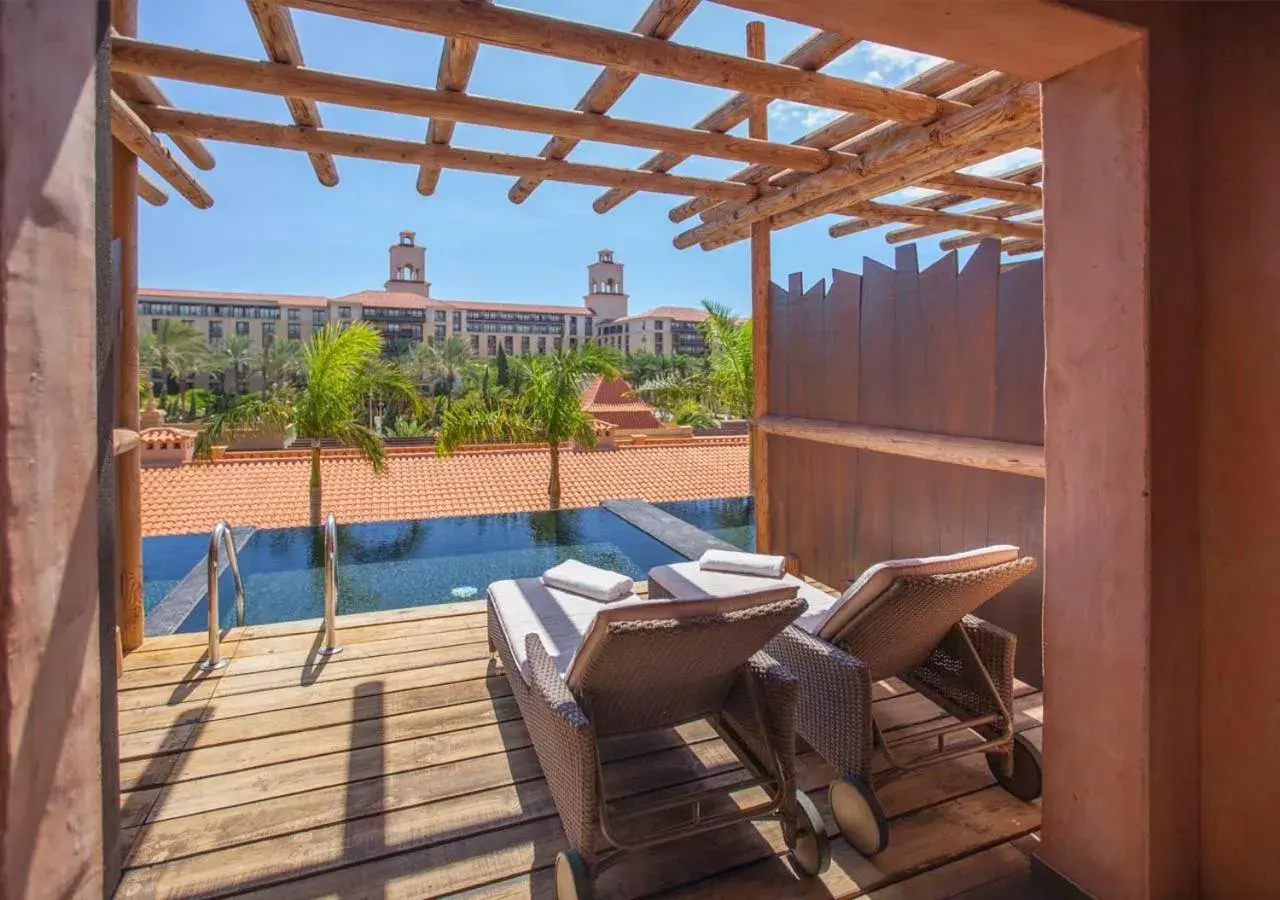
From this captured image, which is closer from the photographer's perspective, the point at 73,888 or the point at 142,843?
the point at 73,888

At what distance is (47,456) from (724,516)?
10.1 m

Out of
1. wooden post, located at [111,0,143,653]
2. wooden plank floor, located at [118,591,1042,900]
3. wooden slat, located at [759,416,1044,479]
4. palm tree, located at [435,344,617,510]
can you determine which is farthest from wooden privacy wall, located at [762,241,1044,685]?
palm tree, located at [435,344,617,510]

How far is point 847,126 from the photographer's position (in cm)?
409

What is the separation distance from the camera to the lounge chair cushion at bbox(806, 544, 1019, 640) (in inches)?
97.6

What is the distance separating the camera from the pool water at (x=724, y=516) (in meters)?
9.48

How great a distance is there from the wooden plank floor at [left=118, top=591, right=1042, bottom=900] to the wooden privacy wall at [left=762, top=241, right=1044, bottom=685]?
0.97 metres

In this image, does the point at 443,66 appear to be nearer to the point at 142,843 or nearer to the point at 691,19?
the point at 691,19

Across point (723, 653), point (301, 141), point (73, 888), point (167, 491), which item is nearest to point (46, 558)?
point (73, 888)

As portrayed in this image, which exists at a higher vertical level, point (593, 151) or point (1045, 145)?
point (593, 151)

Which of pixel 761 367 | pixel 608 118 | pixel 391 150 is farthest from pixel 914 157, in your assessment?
pixel 391 150

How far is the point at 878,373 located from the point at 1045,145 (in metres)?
2.47

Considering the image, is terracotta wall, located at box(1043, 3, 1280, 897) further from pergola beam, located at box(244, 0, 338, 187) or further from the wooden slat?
pergola beam, located at box(244, 0, 338, 187)

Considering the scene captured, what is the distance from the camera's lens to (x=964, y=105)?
350 centimetres

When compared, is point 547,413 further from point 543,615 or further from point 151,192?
point 543,615
